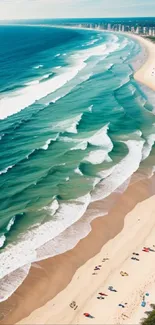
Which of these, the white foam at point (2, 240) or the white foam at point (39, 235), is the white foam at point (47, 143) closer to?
the white foam at point (39, 235)

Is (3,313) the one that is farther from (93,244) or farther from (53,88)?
(53,88)

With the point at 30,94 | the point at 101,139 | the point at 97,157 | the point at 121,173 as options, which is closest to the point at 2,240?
the point at 121,173

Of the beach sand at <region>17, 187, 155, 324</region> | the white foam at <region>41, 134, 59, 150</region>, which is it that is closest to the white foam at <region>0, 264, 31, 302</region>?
the beach sand at <region>17, 187, 155, 324</region>

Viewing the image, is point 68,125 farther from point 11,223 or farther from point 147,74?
point 147,74

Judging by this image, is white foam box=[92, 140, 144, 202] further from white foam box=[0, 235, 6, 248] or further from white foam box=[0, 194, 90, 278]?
white foam box=[0, 235, 6, 248]

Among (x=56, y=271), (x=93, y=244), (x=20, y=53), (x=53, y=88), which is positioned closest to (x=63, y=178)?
(x=93, y=244)

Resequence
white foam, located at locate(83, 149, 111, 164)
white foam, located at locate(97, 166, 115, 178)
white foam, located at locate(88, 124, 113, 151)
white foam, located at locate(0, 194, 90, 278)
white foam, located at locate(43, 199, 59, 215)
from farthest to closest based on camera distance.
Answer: white foam, located at locate(88, 124, 113, 151) → white foam, located at locate(83, 149, 111, 164) → white foam, located at locate(97, 166, 115, 178) → white foam, located at locate(43, 199, 59, 215) → white foam, located at locate(0, 194, 90, 278)
